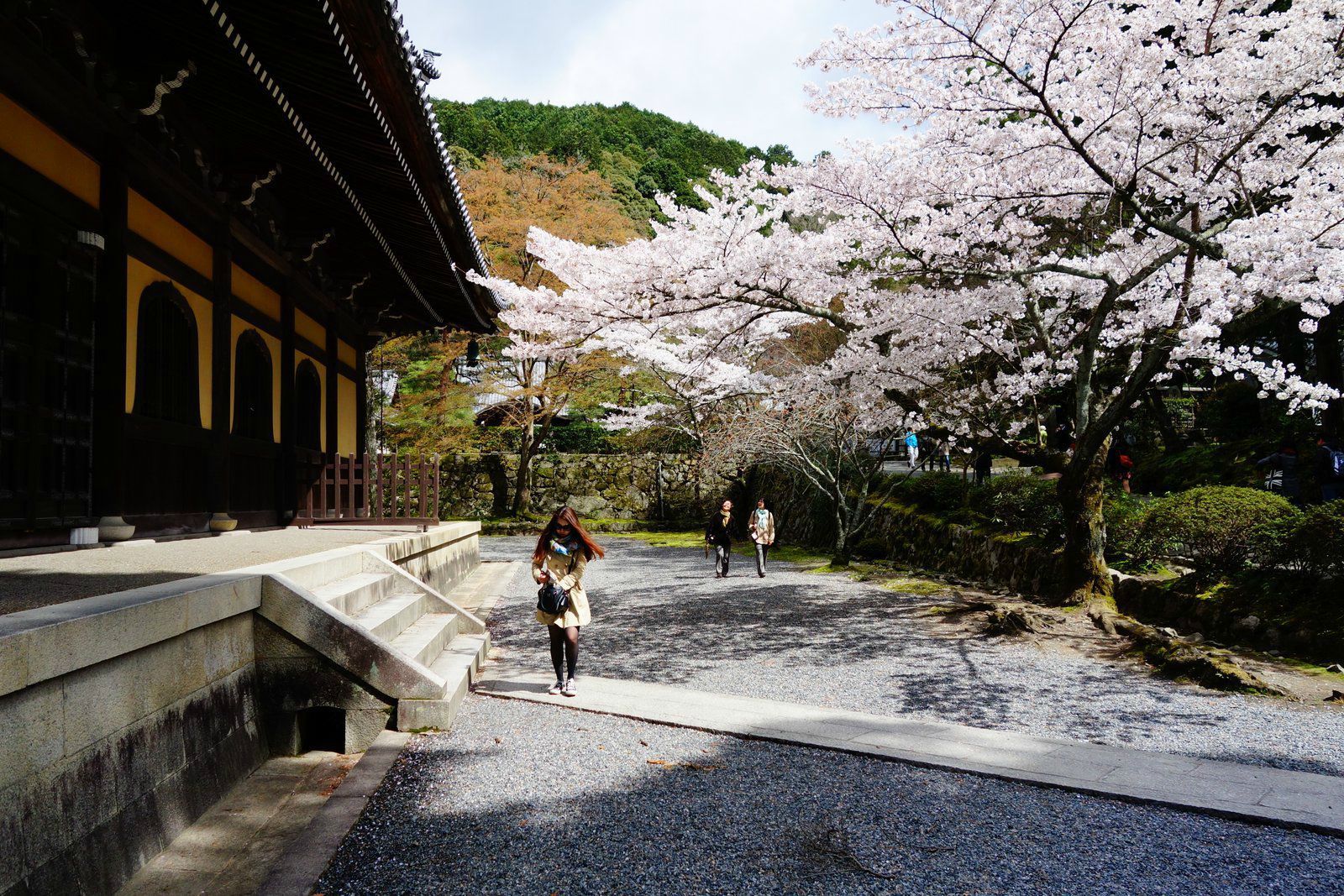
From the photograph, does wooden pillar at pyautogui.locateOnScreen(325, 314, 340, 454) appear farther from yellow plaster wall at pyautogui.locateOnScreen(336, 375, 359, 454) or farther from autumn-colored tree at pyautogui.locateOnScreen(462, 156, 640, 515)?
autumn-colored tree at pyautogui.locateOnScreen(462, 156, 640, 515)

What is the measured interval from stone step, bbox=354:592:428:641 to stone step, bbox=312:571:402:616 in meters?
0.05

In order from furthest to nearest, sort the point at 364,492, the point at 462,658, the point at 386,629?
the point at 364,492 → the point at 462,658 → the point at 386,629

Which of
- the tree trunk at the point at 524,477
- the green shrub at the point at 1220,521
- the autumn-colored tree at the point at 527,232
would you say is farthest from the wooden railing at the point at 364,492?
the tree trunk at the point at 524,477

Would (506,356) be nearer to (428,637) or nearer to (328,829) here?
(428,637)

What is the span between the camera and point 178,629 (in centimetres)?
353

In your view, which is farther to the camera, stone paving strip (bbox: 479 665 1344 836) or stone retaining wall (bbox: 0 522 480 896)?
stone paving strip (bbox: 479 665 1344 836)

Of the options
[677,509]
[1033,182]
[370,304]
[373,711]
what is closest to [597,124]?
[677,509]

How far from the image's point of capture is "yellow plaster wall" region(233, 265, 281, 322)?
884 centimetres

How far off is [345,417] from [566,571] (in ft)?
29.0

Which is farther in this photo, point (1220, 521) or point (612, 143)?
point (612, 143)

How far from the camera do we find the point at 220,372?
8234 millimetres

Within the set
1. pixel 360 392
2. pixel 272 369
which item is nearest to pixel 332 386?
pixel 360 392

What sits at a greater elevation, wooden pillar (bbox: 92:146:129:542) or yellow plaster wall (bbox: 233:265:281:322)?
yellow plaster wall (bbox: 233:265:281:322)

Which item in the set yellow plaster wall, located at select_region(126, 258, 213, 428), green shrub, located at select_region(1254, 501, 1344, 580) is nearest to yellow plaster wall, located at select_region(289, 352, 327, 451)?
yellow plaster wall, located at select_region(126, 258, 213, 428)
